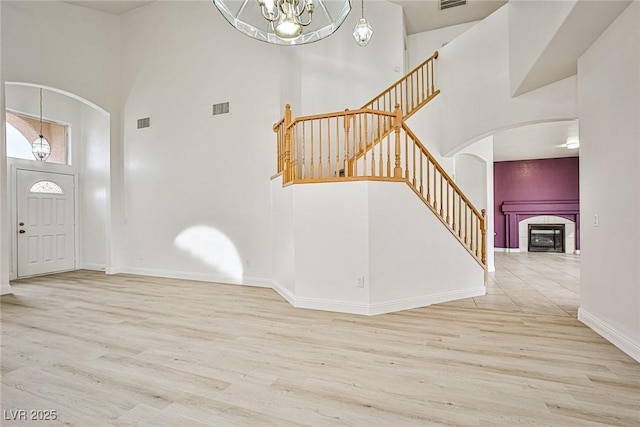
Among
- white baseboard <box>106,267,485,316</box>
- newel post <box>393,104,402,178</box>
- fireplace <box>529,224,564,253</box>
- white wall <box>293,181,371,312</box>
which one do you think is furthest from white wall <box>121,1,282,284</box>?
fireplace <box>529,224,564,253</box>

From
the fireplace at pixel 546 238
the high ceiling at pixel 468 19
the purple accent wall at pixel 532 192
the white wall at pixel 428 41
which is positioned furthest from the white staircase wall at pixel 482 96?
the fireplace at pixel 546 238

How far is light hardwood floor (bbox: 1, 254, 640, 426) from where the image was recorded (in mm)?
1966

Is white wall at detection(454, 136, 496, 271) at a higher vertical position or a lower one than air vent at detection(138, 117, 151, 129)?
lower

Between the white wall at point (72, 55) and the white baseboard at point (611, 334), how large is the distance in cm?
762

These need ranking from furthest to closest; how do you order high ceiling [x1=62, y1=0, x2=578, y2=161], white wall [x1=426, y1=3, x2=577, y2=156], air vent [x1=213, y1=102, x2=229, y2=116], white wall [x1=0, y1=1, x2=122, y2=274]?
1. high ceiling [x1=62, y1=0, x2=578, y2=161]
2. air vent [x1=213, y1=102, x2=229, y2=116]
3. white wall [x1=0, y1=1, x2=122, y2=274]
4. white wall [x1=426, y1=3, x2=577, y2=156]

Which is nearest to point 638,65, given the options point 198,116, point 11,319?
point 198,116

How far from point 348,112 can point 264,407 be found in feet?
10.5

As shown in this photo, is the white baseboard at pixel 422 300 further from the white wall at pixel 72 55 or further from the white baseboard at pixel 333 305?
the white wall at pixel 72 55

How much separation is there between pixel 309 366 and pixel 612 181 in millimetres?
3126

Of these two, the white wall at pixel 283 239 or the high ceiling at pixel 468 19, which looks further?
the high ceiling at pixel 468 19

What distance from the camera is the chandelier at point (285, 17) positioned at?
2049mm

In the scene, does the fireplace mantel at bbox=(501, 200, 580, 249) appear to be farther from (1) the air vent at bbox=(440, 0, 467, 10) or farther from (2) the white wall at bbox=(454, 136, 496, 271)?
(1) the air vent at bbox=(440, 0, 467, 10)

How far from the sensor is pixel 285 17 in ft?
6.72

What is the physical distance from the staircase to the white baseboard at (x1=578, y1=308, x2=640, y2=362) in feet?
4.63
